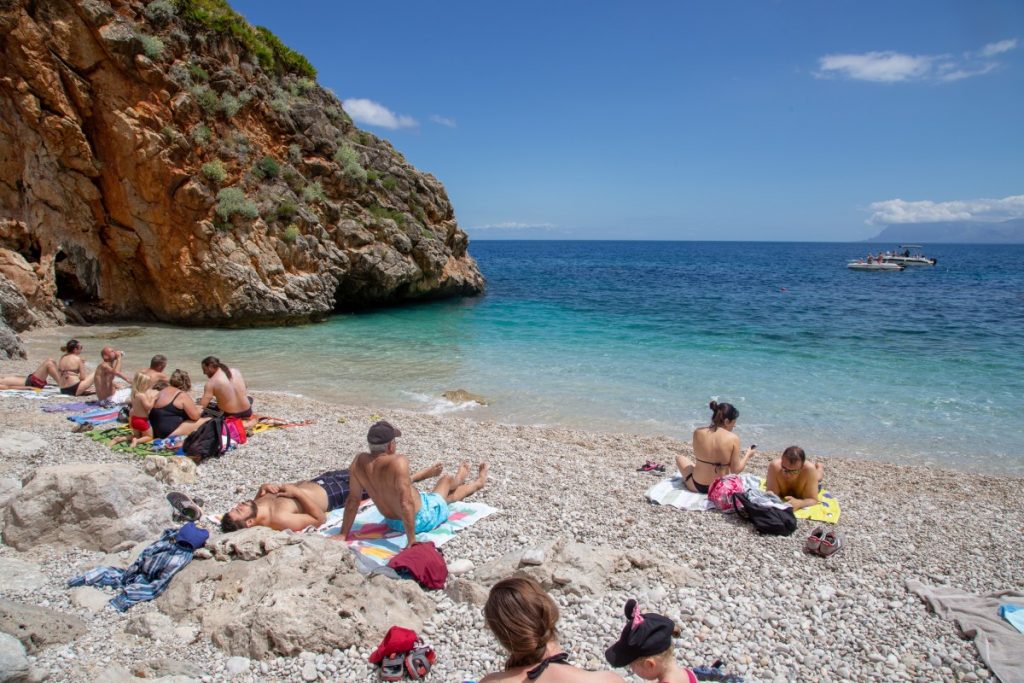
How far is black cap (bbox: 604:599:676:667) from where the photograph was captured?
3.24 meters

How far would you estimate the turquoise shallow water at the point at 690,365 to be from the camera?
12.3 metres

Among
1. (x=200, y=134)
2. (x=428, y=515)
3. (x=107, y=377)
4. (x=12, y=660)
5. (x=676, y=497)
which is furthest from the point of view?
(x=200, y=134)

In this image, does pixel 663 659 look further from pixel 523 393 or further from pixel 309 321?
pixel 309 321

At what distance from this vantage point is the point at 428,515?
21.7ft

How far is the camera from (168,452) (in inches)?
344

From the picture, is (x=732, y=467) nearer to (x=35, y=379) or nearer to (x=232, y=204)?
(x=35, y=379)

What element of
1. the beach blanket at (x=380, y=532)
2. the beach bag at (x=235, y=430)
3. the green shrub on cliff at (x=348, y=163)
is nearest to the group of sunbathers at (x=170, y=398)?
the beach bag at (x=235, y=430)

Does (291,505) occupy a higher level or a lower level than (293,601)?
lower

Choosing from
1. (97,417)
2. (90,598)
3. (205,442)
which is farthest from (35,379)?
(90,598)

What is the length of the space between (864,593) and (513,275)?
4916 cm

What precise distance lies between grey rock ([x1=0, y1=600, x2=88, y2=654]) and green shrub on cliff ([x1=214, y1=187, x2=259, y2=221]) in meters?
19.2

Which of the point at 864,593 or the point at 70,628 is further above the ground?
the point at 70,628

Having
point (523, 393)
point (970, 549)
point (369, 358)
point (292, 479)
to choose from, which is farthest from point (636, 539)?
point (369, 358)

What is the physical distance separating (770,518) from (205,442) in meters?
7.44
